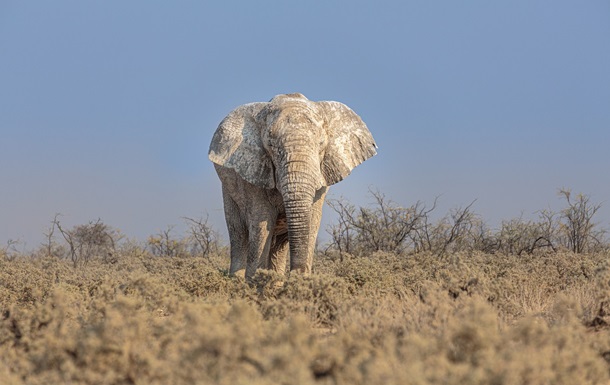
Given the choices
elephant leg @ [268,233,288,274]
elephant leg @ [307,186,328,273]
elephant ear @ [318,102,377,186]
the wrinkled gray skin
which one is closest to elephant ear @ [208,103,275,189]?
the wrinkled gray skin

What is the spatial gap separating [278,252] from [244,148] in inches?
79.8

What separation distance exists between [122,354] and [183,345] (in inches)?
16.7

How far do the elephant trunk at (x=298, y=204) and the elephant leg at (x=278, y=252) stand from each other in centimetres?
177

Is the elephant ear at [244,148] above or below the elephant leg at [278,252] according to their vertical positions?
above

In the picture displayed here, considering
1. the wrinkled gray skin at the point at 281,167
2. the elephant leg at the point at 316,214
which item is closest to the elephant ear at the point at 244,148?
the wrinkled gray skin at the point at 281,167

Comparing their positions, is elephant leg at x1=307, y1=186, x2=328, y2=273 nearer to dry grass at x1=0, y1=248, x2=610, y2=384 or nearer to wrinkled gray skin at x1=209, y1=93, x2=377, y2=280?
wrinkled gray skin at x1=209, y1=93, x2=377, y2=280

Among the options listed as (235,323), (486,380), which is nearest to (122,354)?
(235,323)

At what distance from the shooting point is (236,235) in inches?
436

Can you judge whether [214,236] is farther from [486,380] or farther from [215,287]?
[486,380]

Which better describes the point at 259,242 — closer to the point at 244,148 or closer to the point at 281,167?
the point at 281,167

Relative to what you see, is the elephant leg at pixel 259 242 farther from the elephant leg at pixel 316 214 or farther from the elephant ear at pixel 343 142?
the elephant ear at pixel 343 142

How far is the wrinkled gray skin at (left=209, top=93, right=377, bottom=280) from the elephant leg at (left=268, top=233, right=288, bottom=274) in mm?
16

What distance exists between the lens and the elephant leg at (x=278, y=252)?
10855mm

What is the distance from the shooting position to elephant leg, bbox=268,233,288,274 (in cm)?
1086
